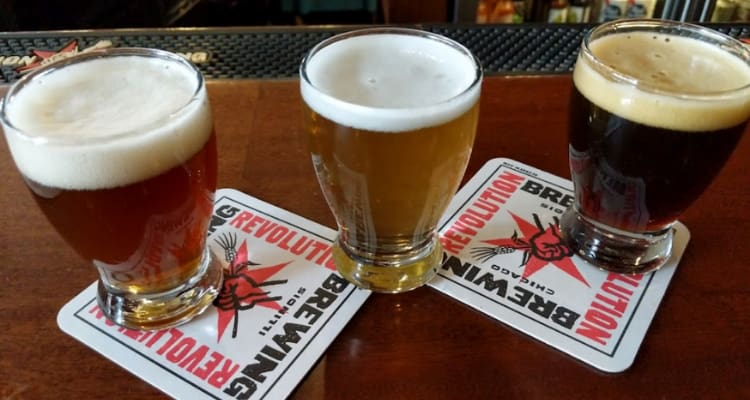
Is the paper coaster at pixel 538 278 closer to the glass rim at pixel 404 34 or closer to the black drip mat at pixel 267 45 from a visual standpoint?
the glass rim at pixel 404 34

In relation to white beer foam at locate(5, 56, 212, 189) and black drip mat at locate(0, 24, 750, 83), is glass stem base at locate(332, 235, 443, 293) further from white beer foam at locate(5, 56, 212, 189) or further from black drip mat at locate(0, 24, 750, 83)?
black drip mat at locate(0, 24, 750, 83)

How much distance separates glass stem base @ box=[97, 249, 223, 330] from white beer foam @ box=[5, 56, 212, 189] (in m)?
0.17

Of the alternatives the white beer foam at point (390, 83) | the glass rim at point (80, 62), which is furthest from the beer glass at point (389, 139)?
the glass rim at point (80, 62)

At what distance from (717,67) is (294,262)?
Answer: 0.53m

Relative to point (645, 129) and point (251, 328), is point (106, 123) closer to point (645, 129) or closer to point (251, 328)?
point (251, 328)

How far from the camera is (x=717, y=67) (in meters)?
0.74

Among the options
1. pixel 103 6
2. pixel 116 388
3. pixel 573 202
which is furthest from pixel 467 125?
pixel 103 6

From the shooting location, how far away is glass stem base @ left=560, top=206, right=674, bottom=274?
2.54ft

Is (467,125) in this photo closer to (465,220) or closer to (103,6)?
(465,220)

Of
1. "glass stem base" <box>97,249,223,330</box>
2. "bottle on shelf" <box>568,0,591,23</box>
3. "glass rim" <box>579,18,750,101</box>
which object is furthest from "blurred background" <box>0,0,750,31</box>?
"glass stem base" <box>97,249,223,330</box>

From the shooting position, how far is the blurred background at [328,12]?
2.01 metres

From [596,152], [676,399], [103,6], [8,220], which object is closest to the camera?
Result: [676,399]

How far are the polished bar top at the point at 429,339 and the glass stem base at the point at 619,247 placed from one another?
0.03 m

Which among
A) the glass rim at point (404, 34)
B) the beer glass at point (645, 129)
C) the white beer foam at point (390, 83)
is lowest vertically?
the beer glass at point (645, 129)
